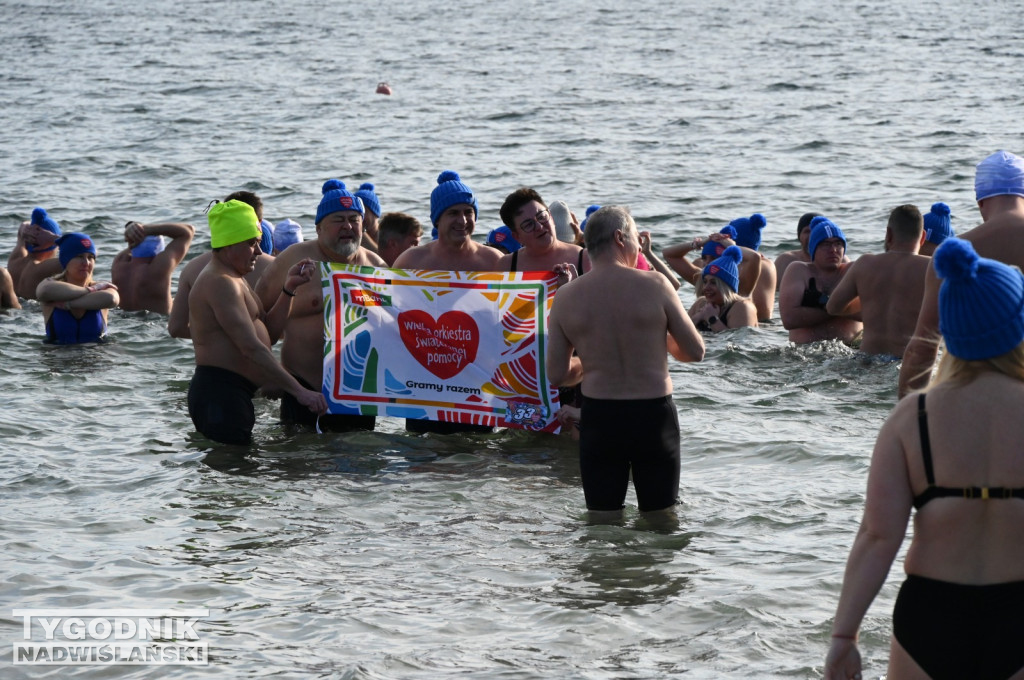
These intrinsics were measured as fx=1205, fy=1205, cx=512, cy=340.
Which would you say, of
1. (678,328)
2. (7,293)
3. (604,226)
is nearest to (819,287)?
(678,328)

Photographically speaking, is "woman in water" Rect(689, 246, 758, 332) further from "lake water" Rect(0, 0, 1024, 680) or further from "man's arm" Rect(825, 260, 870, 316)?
"man's arm" Rect(825, 260, 870, 316)

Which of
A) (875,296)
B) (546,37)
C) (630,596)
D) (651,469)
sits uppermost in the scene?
(546,37)

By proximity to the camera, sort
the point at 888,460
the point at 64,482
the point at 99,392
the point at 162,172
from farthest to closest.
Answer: the point at 162,172
the point at 99,392
the point at 64,482
the point at 888,460

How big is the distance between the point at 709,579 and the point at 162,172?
1912 cm

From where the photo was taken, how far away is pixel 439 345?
7938 mm

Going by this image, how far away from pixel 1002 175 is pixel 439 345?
3564 millimetres

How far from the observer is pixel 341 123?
2834 cm

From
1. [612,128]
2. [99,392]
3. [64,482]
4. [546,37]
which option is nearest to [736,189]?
[612,128]

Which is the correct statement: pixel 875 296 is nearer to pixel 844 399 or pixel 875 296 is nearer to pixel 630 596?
pixel 844 399

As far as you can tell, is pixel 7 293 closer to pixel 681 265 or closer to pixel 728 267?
pixel 681 265

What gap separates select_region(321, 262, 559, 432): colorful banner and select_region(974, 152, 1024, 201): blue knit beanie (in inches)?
103

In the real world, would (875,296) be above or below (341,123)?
below

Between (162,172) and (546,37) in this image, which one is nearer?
(162,172)

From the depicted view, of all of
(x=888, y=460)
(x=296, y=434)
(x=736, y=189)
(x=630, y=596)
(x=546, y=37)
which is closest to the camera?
(x=888, y=460)
